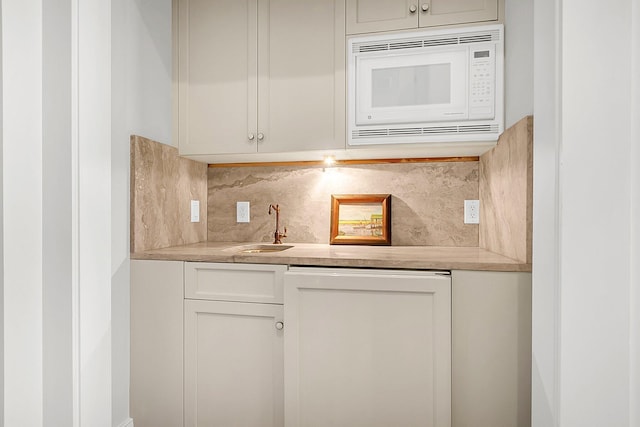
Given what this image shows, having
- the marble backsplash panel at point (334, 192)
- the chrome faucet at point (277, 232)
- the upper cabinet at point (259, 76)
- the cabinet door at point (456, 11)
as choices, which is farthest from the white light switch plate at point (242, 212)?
the cabinet door at point (456, 11)

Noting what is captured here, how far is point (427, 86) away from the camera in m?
1.71

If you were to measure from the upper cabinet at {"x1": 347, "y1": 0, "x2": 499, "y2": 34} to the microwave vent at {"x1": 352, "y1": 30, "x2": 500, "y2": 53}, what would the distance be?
77 mm

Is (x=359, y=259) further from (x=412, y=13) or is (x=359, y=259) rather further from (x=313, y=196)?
(x=412, y=13)

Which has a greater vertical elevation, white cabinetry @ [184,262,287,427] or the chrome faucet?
the chrome faucet
